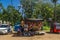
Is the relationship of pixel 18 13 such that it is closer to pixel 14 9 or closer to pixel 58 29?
pixel 14 9

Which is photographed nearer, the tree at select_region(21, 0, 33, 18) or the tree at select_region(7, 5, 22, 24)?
the tree at select_region(21, 0, 33, 18)

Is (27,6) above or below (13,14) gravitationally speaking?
above

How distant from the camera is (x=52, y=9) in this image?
56781 millimetres

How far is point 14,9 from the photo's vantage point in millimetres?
54781

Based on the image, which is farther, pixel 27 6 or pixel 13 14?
pixel 13 14

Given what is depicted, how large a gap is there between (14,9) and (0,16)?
7.31m

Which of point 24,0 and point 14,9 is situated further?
point 14,9

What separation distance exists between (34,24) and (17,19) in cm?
3184

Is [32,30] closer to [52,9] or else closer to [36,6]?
[36,6]

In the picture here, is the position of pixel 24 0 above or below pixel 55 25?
above

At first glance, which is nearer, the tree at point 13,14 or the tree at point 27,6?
the tree at point 27,6

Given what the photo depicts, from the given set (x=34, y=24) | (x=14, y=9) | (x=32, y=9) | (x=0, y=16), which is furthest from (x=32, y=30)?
(x=0, y=16)

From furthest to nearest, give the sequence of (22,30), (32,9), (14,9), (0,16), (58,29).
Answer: (0,16) → (14,9) → (32,9) → (58,29) → (22,30)

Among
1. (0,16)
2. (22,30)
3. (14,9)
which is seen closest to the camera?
(22,30)
